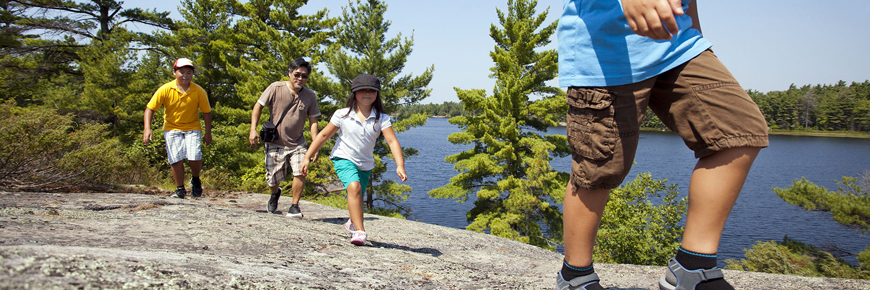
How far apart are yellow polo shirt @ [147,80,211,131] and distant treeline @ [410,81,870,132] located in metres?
99.2

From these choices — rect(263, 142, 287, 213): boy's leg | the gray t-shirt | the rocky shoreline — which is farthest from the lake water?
the rocky shoreline

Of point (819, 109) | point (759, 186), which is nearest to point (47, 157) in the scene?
point (759, 186)

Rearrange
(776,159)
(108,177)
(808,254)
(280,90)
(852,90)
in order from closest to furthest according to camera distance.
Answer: (280,90), (108,177), (808,254), (776,159), (852,90)

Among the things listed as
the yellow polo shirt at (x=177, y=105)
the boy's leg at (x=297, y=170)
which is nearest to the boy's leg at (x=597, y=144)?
the boy's leg at (x=297, y=170)

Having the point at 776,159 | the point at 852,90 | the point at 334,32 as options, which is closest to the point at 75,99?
the point at 334,32

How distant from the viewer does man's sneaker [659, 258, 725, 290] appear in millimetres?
1633

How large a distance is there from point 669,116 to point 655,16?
0.52m

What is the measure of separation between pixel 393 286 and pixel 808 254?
25.3m

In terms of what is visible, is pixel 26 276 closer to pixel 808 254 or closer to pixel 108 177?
pixel 108 177

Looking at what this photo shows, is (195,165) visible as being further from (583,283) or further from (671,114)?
(671,114)

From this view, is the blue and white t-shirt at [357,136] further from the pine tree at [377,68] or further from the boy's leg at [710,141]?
the pine tree at [377,68]

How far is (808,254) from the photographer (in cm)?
2059

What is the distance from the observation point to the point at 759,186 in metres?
42.2

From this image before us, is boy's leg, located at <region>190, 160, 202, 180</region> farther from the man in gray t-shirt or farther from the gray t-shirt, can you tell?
the gray t-shirt
